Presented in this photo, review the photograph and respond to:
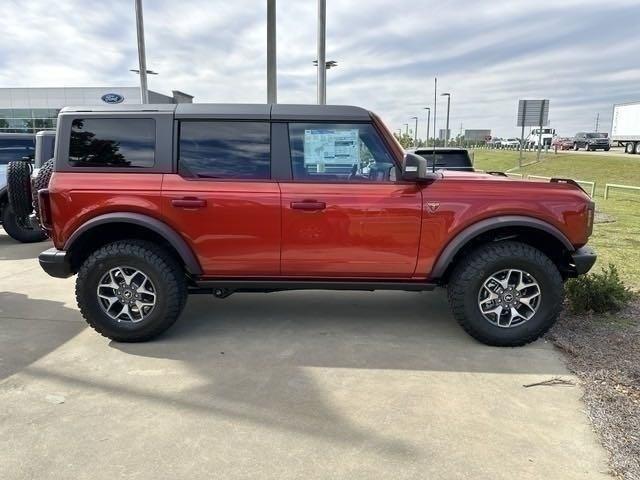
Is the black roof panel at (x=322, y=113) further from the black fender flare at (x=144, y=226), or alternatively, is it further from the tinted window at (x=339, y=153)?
the black fender flare at (x=144, y=226)

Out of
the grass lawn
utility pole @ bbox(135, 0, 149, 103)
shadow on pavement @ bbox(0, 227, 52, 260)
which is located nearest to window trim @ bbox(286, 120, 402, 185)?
the grass lawn

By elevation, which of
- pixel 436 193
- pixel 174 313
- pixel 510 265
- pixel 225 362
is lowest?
pixel 225 362

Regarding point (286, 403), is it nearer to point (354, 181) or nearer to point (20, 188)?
point (354, 181)

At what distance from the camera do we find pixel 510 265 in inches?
148

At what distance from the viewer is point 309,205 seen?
12.2 ft

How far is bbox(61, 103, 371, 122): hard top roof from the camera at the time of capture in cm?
381

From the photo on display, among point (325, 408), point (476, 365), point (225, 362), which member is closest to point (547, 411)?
point (476, 365)

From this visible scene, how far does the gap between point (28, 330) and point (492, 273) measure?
401 centimetres

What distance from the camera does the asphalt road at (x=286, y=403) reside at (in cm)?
242

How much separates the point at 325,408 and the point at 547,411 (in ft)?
4.47

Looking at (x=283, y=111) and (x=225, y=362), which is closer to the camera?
(x=225, y=362)

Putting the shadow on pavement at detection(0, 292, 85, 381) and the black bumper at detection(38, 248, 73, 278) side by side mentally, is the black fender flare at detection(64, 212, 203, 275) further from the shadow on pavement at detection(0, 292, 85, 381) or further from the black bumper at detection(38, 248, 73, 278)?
the shadow on pavement at detection(0, 292, 85, 381)

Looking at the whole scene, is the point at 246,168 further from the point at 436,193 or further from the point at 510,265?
the point at 510,265

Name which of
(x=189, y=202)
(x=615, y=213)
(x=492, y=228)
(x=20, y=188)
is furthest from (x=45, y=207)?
(x=615, y=213)
